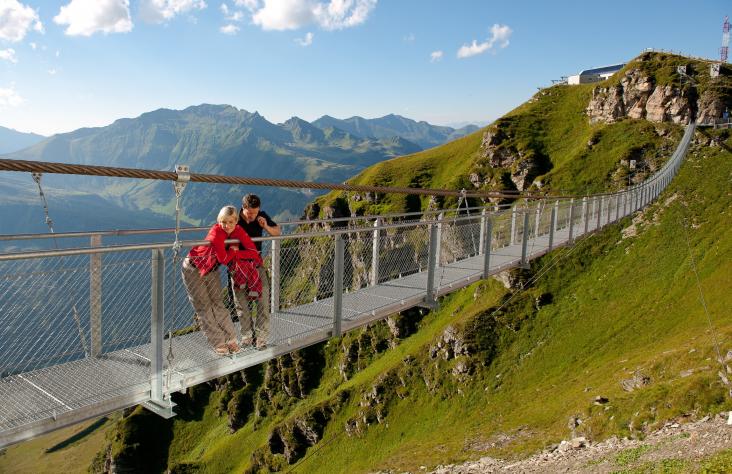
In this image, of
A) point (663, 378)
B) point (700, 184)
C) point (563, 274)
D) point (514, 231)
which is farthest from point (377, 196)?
point (514, 231)

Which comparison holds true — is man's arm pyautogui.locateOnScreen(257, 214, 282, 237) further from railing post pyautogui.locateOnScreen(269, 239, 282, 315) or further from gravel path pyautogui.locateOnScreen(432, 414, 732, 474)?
gravel path pyautogui.locateOnScreen(432, 414, 732, 474)

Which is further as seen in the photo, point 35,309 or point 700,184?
point 700,184

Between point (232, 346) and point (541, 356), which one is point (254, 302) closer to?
point (232, 346)

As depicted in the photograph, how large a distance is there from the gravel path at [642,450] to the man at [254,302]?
11.2 metres

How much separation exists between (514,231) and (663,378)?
61.3 feet

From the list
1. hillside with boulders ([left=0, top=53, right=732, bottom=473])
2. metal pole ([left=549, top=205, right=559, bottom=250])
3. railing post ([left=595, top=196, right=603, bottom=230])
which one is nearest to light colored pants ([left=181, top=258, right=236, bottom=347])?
hillside with boulders ([left=0, top=53, right=732, bottom=473])

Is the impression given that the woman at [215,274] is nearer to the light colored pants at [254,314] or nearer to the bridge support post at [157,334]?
the light colored pants at [254,314]

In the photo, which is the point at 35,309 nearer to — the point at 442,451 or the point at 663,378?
the point at 663,378

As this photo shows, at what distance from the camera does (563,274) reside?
179 ft

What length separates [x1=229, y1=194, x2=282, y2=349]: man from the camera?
668 centimetres

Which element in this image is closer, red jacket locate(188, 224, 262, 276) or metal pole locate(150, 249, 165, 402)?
metal pole locate(150, 249, 165, 402)

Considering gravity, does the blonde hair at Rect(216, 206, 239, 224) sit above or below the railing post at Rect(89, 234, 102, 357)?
above

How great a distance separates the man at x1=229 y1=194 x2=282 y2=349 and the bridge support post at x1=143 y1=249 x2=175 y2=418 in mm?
1221

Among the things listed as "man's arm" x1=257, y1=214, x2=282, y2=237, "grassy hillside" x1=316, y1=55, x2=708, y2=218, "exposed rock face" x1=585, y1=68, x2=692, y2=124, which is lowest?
"man's arm" x1=257, y1=214, x2=282, y2=237
